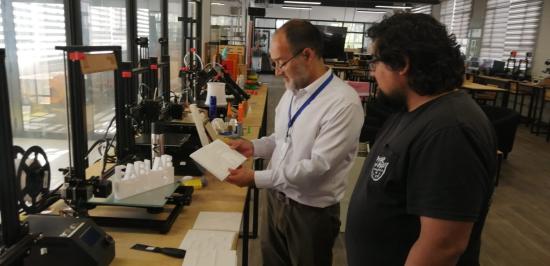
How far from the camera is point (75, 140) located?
1302 mm

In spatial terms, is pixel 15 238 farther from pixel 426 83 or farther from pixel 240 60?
pixel 240 60

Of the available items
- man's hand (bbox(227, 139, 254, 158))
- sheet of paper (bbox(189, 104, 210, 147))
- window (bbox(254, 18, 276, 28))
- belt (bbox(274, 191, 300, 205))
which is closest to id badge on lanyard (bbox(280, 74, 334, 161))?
belt (bbox(274, 191, 300, 205))

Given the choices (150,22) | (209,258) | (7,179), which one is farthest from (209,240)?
(150,22)

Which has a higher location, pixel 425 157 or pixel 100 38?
pixel 100 38

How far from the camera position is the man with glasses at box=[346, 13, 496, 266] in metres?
0.93

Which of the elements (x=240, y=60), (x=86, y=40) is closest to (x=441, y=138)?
(x=86, y=40)

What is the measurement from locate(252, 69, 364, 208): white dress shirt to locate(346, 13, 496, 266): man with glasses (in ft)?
1.38

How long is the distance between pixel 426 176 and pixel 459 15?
1279cm

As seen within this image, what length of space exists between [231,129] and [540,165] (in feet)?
14.9

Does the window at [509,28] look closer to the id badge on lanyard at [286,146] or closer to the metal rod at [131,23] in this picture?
the metal rod at [131,23]

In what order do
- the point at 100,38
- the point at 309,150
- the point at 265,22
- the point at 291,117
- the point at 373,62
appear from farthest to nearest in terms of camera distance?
the point at 265,22, the point at 100,38, the point at 291,117, the point at 309,150, the point at 373,62

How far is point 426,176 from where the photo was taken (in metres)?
0.96

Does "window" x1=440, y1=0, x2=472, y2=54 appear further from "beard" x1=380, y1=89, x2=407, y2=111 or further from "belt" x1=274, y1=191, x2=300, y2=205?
"beard" x1=380, y1=89, x2=407, y2=111

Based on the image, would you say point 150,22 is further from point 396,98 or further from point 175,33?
point 396,98
